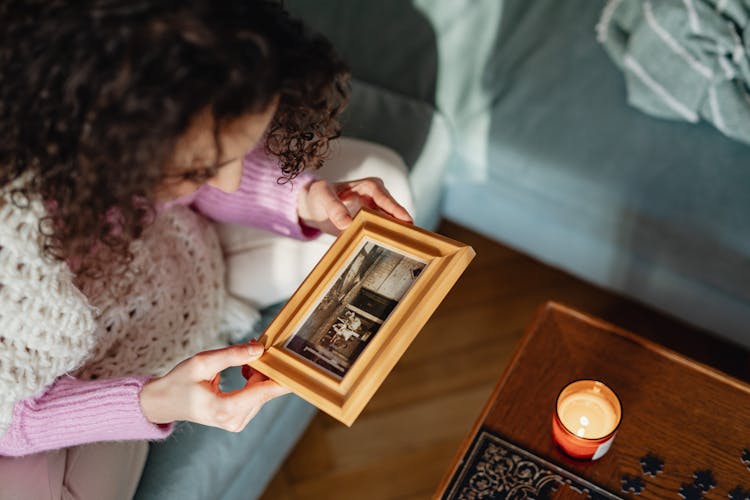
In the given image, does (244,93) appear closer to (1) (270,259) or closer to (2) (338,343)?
(2) (338,343)

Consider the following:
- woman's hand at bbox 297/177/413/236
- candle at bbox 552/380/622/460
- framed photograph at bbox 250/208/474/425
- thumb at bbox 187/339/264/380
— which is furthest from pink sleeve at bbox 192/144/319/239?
candle at bbox 552/380/622/460

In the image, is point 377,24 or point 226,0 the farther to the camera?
point 377,24

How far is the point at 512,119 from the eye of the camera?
1234mm

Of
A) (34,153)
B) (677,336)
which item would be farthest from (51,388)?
(677,336)

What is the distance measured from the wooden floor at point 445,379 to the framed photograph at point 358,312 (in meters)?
0.64

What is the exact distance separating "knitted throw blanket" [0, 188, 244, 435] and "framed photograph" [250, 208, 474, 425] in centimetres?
22

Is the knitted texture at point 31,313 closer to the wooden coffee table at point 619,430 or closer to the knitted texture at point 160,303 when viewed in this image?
the knitted texture at point 160,303

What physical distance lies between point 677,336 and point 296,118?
37.8 inches

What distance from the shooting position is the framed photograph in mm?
669

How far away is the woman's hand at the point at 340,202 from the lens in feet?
2.85

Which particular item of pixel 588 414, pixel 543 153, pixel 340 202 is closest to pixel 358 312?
pixel 340 202

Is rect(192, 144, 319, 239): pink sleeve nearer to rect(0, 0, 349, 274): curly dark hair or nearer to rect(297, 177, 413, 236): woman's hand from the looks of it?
rect(297, 177, 413, 236): woman's hand

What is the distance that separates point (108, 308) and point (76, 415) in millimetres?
135

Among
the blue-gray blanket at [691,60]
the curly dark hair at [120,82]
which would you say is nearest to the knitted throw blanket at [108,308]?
the curly dark hair at [120,82]
